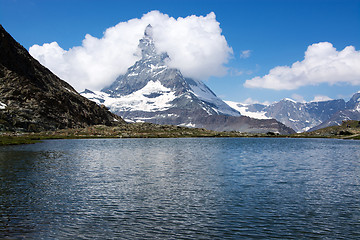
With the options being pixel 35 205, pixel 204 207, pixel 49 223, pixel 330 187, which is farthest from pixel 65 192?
pixel 330 187

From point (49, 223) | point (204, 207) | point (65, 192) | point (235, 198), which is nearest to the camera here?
point (49, 223)

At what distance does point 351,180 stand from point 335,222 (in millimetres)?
27072

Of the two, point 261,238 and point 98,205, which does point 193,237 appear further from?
point 98,205

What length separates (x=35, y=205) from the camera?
33594mm

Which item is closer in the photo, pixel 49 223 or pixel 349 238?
pixel 349 238

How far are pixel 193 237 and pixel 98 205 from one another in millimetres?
13648

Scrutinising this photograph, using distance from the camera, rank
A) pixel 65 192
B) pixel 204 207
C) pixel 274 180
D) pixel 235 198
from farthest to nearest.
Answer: pixel 274 180 → pixel 65 192 → pixel 235 198 → pixel 204 207

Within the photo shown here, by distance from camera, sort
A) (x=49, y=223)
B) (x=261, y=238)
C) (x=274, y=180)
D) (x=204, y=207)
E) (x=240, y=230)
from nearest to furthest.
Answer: (x=261, y=238), (x=240, y=230), (x=49, y=223), (x=204, y=207), (x=274, y=180)


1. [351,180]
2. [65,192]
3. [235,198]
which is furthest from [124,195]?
[351,180]

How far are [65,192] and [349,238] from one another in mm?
31599

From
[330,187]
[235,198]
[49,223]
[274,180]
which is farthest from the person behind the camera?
[274,180]

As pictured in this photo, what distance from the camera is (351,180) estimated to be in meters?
51.7

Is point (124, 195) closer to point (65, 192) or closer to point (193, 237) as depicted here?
point (65, 192)

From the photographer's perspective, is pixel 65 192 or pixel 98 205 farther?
pixel 65 192
